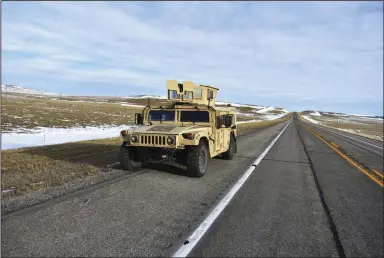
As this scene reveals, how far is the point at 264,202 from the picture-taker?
20.9 ft

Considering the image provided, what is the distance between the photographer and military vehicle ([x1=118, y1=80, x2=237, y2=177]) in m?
8.00

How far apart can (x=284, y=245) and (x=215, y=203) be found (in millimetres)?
1900

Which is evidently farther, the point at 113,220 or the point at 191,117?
the point at 191,117

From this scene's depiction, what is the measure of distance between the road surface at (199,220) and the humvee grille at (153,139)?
86cm

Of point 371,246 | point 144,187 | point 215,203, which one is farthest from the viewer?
point 144,187

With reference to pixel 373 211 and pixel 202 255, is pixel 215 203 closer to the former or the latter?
pixel 202 255

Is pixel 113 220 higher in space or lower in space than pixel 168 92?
lower

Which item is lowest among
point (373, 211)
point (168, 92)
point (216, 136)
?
point (373, 211)

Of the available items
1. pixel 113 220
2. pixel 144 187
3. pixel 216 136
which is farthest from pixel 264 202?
pixel 216 136

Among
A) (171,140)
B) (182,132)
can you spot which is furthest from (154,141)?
(182,132)

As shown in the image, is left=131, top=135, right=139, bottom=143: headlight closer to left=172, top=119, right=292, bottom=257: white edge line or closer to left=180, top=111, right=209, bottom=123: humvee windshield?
left=180, top=111, right=209, bottom=123: humvee windshield

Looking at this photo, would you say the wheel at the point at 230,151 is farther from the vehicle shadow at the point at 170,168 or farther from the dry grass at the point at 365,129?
the dry grass at the point at 365,129

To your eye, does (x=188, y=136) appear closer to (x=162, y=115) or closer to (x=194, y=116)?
(x=194, y=116)

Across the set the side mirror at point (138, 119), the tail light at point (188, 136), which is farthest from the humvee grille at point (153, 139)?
the side mirror at point (138, 119)
